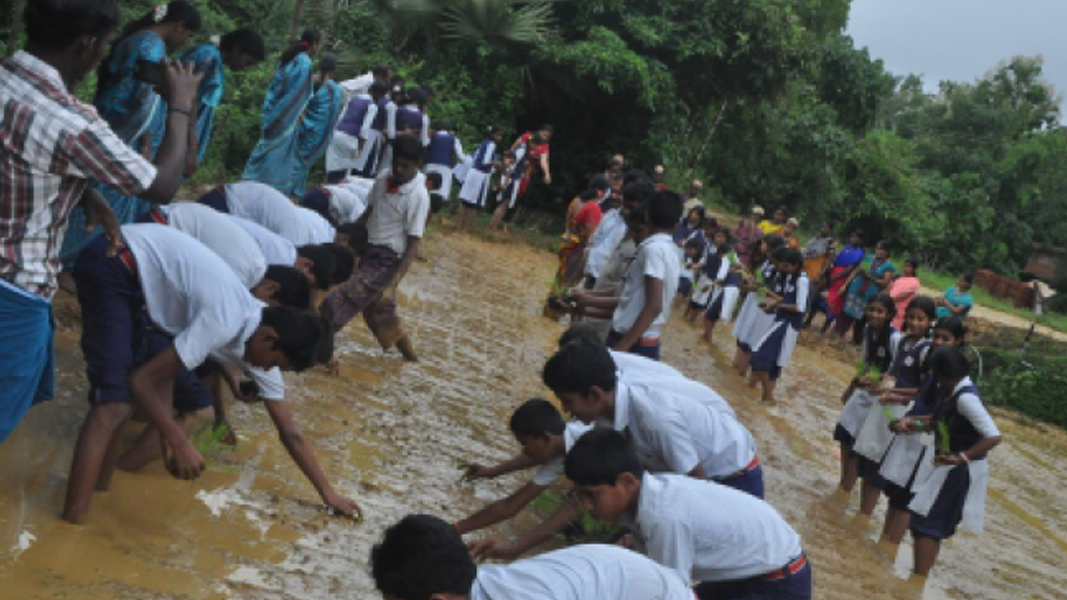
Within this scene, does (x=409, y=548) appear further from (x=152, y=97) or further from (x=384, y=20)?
(x=384, y=20)

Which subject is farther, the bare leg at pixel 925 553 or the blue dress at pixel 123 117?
the bare leg at pixel 925 553

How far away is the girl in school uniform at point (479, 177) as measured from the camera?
17.4 meters

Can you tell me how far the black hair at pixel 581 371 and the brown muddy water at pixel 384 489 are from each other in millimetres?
1093

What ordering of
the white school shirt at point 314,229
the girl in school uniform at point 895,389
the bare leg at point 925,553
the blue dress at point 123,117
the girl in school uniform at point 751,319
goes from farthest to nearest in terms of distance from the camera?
the girl in school uniform at point 751,319 < the girl in school uniform at point 895,389 < the bare leg at point 925,553 < the white school shirt at point 314,229 < the blue dress at point 123,117

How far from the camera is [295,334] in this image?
412 centimetres

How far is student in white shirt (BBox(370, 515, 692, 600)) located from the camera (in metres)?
2.73

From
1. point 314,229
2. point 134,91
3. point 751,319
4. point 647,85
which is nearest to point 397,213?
point 314,229

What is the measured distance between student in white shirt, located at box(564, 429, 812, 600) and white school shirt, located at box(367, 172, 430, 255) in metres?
4.19

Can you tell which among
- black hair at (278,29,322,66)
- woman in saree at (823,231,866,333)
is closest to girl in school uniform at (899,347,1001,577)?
black hair at (278,29,322,66)

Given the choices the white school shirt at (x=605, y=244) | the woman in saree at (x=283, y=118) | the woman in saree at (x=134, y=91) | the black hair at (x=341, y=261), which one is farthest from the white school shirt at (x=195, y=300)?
the white school shirt at (x=605, y=244)

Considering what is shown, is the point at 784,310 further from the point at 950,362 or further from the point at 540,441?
the point at 540,441

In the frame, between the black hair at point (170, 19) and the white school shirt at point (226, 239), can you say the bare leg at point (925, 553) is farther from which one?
the black hair at point (170, 19)

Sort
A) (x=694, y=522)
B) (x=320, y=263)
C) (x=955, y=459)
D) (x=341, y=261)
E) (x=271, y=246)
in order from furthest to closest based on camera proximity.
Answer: (x=955, y=459), (x=341, y=261), (x=320, y=263), (x=271, y=246), (x=694, y=522)

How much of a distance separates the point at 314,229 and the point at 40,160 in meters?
3.50
